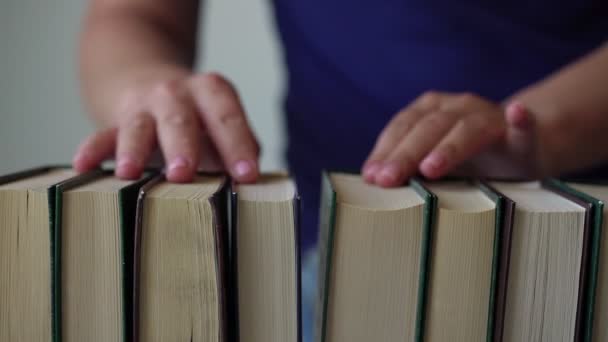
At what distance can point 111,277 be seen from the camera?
0.40 meters

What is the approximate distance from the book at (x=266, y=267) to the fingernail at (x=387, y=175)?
9 cm

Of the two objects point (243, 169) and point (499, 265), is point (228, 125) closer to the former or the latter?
point (243, 169)

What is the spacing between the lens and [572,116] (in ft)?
2.18

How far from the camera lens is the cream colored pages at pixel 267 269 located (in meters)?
0.40

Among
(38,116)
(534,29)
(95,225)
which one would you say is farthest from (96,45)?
(38,116)

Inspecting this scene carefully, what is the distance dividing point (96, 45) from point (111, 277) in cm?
46

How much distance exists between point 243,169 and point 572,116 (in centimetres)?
38

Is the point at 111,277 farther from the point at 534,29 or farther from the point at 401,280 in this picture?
the point at 534,29

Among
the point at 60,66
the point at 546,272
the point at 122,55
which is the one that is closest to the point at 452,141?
the point at 546,272

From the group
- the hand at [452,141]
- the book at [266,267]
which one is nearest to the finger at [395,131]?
the hand at [452,141]

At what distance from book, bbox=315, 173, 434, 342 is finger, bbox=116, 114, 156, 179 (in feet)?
0.55

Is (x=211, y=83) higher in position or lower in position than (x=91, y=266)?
higher

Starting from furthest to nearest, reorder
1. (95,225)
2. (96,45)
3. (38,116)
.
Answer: (38,116), (96,45), (95,225)

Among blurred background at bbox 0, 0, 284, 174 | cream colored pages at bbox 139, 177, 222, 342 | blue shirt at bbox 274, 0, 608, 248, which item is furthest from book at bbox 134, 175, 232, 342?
blurred background at bbox 0, 0, 284, 174
